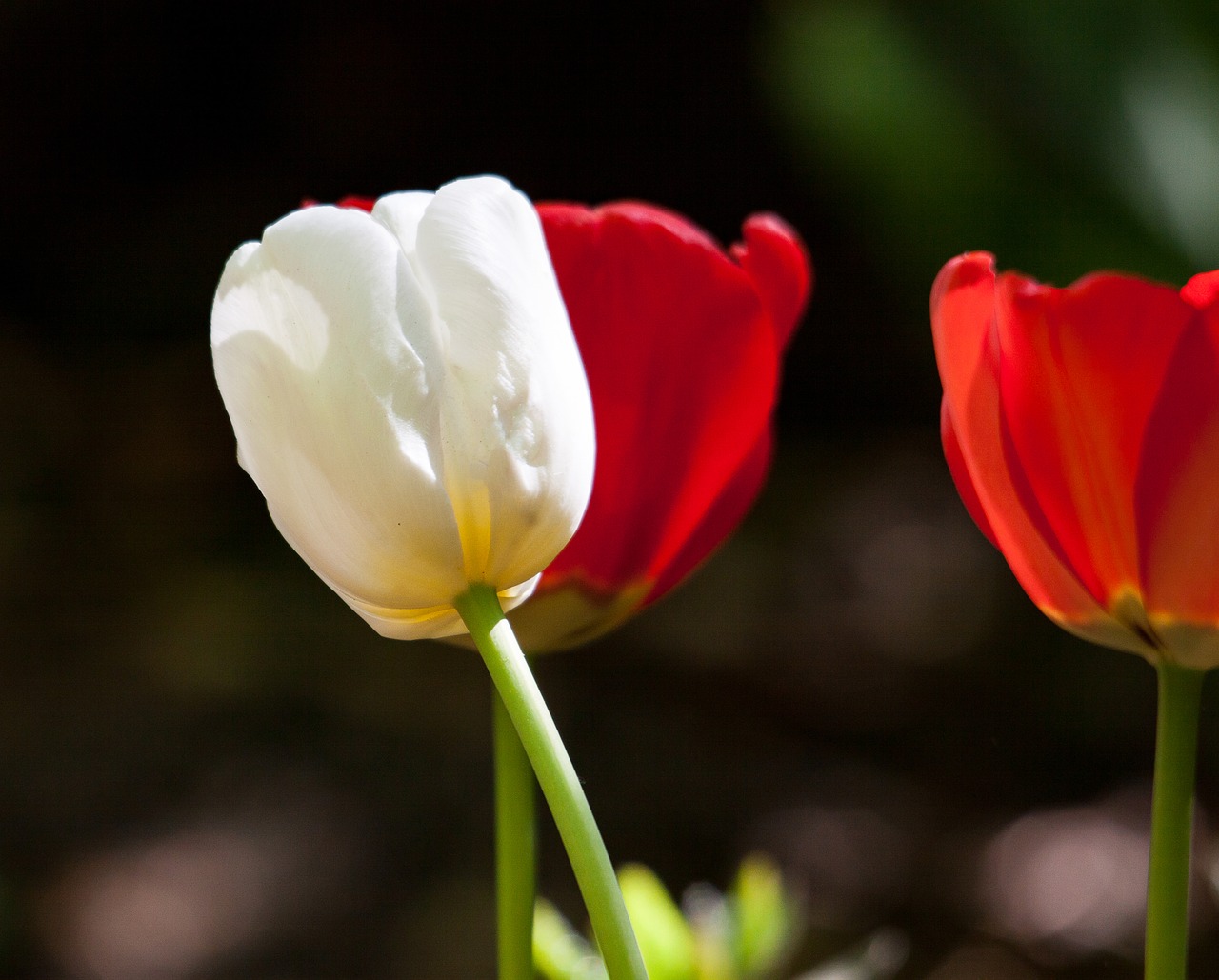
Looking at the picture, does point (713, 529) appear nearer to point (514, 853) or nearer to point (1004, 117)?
point (514, 853)

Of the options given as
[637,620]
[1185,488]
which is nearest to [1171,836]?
[1185,488]

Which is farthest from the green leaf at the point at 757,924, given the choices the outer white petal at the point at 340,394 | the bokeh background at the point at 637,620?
the bokeh background at the point at 637,620

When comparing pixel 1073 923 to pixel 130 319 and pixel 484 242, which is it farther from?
pixel 130 319

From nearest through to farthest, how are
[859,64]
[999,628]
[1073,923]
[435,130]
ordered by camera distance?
1. [1073,923]
2. [859,64]
3. [999,628]
4. [435,130]

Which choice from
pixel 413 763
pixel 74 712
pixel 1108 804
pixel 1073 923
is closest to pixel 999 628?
pixel 1108 804

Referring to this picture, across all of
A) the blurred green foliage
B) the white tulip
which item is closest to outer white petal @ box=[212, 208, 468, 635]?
the white tulip

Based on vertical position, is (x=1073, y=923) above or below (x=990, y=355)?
below
